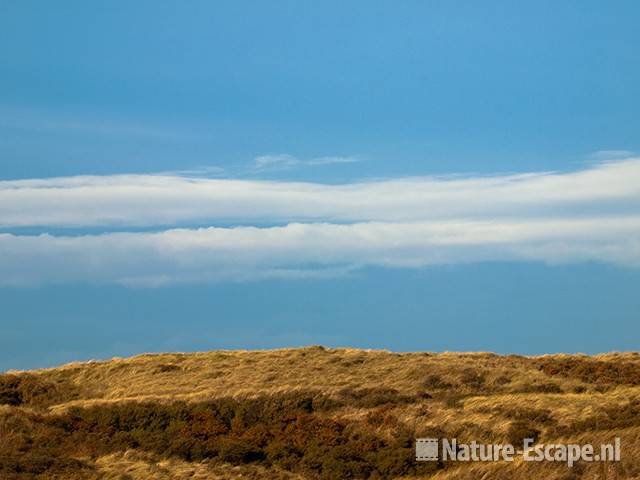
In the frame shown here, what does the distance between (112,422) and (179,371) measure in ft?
39.4

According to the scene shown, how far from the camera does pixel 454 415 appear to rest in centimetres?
3017

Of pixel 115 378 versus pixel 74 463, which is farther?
pixel 115 378

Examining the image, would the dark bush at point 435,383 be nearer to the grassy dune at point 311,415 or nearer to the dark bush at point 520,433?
the grassy dune at point 311,415

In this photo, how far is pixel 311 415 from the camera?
32.2 m

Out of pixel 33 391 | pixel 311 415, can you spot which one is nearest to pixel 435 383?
pixel 311 415

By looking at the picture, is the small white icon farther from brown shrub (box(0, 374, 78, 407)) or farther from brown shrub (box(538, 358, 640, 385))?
brown shrub (box(0, 374, 78, 407))

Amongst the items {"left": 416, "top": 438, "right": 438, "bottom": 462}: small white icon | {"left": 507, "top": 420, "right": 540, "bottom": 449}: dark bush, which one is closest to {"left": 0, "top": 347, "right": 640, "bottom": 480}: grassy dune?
{"left": 507, "top": 420, "right": 540, "bottom": 449}: dark bush

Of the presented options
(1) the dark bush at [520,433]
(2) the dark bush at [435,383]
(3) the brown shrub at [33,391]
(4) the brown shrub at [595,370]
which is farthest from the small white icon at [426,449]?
(3) the brown shrub at [33,391]

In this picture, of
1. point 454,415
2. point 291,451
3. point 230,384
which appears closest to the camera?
point 291,451

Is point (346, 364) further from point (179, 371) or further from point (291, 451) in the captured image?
point (291, 451)

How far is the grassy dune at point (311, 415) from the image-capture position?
85.6ft

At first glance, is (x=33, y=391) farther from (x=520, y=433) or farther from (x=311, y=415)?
(x=520, y=433)

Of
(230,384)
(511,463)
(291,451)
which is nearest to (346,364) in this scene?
(230,384)

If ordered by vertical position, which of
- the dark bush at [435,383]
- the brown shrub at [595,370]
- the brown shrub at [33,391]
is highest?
the dark bush at [435,383]
